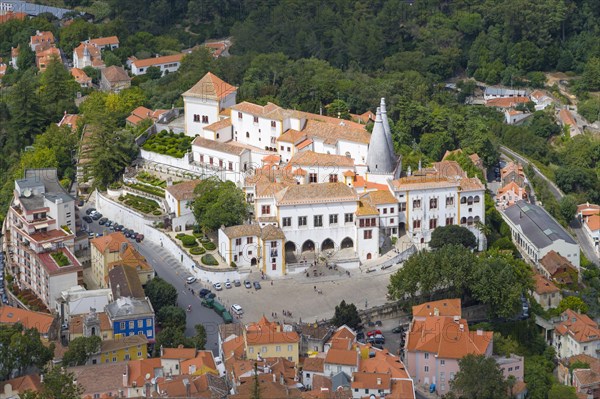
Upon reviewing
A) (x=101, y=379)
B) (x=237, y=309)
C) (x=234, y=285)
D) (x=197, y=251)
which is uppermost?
(x=197, y=251)

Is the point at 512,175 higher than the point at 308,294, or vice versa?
the point at 512,175

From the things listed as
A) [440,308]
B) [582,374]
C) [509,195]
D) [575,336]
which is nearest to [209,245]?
[440,308]

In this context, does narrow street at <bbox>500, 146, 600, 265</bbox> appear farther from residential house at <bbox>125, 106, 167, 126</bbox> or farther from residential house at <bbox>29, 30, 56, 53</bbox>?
residential house at <bbox>29, 30, 56, 53</bbox>

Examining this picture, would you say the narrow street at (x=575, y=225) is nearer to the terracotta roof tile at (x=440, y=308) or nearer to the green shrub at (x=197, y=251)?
the terracotta roof tile at (x=440, y=308)

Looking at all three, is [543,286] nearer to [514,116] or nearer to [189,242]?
[189,242]

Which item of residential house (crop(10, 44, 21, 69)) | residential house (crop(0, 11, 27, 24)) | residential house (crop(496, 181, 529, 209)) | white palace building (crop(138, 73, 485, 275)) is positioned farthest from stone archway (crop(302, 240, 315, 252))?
residential house (crop(0, 11, 27, 24))
